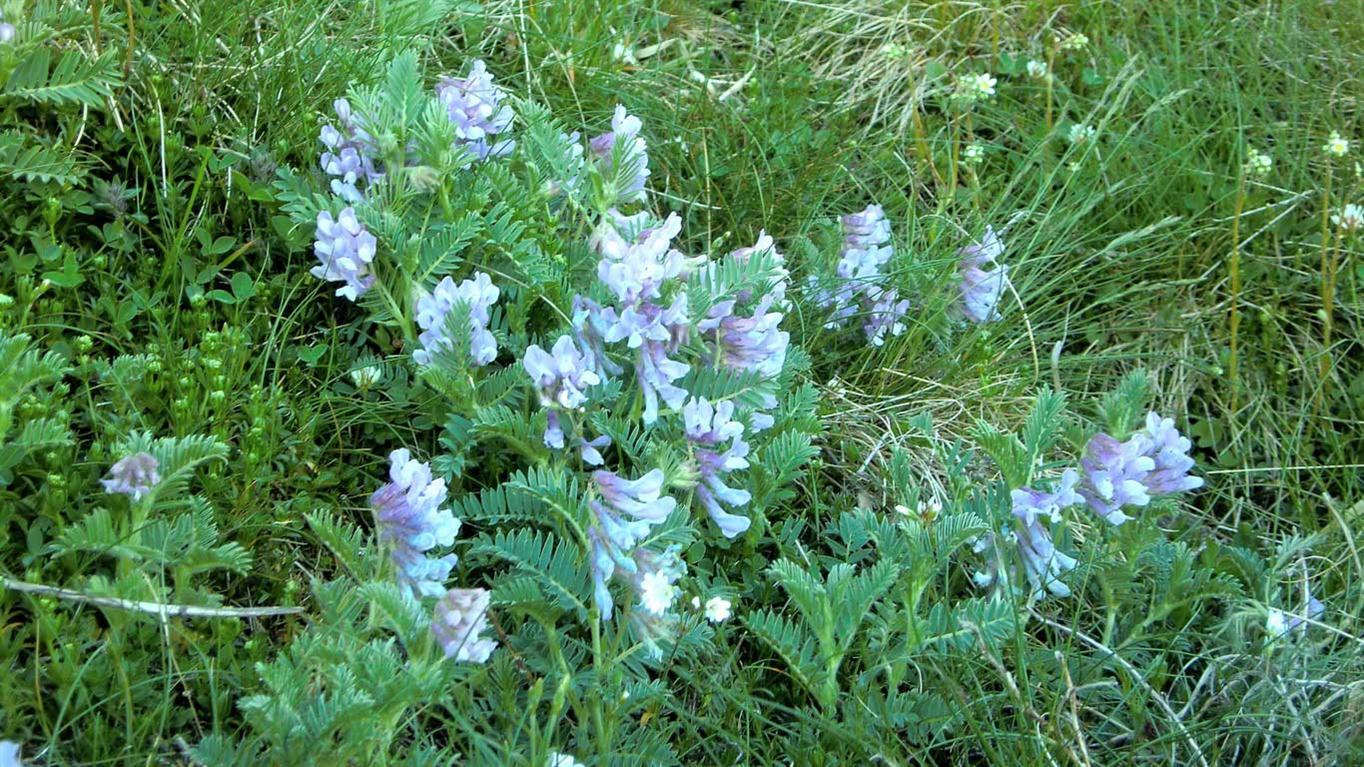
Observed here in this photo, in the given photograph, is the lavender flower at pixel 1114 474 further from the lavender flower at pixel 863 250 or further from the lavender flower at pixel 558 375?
the lavender flower at pixel 558 375

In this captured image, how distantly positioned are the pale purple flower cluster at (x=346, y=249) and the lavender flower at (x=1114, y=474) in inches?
49.5

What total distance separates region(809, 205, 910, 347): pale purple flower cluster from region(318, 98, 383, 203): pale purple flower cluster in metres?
0.93

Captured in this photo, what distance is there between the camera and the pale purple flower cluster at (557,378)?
211 centimetres

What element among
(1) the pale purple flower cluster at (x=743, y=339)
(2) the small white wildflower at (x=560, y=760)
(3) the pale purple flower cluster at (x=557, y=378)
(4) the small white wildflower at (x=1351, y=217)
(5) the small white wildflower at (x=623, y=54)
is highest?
(3) the pale purple flower cluster at (x=557, y=378)

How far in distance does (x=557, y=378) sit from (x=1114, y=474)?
3.08 feet

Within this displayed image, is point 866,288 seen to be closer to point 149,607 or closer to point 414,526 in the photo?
point 414,526

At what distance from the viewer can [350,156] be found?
8.19 ft

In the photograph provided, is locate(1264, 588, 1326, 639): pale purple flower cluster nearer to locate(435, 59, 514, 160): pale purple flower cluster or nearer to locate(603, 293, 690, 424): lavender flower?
locate(603, 293, 690, 424): lavender flower

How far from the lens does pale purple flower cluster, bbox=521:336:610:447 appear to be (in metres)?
2.11

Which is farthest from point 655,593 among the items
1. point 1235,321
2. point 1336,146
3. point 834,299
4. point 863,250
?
point 1336,146

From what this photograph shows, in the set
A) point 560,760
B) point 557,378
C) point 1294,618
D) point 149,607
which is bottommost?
point 1294,618

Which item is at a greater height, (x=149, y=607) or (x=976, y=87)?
(x=149, y=607)

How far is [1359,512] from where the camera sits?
8.98ft

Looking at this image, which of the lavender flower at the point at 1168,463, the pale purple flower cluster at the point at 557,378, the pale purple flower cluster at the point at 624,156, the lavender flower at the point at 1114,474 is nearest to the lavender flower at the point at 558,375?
the pale purple flower cluster at the point at 557,378
